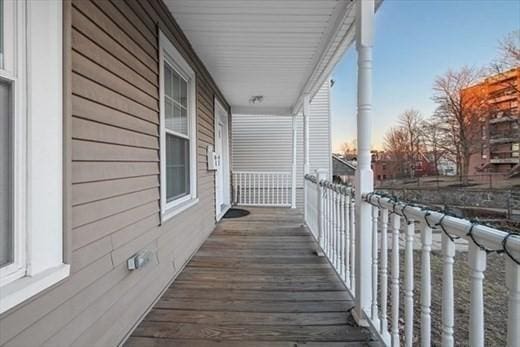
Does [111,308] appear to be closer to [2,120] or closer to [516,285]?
[2,120]

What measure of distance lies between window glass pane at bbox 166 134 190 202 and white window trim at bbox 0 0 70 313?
1.81 metres

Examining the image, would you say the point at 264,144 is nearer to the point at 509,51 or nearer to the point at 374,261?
the point at 509,51

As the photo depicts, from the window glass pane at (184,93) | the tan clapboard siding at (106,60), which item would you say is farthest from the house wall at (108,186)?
the window glass pane at (184,93)

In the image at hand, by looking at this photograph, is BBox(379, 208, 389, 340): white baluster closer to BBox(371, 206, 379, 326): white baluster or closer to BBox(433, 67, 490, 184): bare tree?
BBox(371, 206, 379, 326): white baluster

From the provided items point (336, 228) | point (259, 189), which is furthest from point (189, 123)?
point (259, 189)

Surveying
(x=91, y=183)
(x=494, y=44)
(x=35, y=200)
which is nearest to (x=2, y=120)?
(x=35, y=200)

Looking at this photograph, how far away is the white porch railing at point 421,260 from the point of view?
971 millimetres

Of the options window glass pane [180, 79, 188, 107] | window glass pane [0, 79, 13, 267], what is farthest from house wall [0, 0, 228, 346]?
window glass pane [180, 79, 188, 107]

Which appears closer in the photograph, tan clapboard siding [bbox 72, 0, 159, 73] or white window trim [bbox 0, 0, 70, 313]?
white window trim [bbox 0, 0, 70, 313]

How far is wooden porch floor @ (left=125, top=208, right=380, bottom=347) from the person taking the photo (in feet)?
7.02

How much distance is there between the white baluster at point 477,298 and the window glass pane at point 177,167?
8.70 feet

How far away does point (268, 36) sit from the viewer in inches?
139

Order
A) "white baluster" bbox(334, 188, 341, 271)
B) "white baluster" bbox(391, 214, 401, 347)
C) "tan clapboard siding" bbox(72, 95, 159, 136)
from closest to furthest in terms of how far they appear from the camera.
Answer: "tan clapboard siding" bbox(72, 95, 159, 136), "white baluster" bbox(391, 214, 401, 347), "white baluster" bbox(334, 188, 341, 271)

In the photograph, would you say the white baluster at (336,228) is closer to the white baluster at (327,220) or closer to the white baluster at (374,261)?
the white baluster at (327,220)
